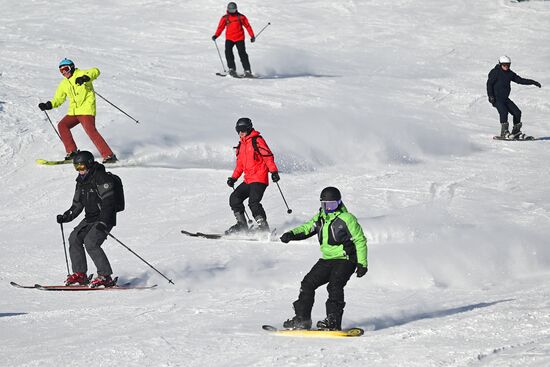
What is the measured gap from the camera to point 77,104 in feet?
50.2

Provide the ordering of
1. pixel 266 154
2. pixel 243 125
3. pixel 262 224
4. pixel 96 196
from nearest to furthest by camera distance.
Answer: pixel 96 196, pixel 243 125, pixel 266 154, pixel 262 224

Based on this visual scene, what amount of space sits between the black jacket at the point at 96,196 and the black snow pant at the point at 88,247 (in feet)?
0.38

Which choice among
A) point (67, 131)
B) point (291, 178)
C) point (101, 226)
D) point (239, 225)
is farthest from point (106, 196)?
point (291, 178)

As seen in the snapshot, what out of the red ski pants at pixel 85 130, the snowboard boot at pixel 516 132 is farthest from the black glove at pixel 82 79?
the snowboard boot at pixel 516 132

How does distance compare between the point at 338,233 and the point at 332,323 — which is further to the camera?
the point at 338,233

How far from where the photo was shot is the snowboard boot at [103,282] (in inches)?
402

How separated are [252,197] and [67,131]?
4.49 meters

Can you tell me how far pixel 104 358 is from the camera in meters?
7.52

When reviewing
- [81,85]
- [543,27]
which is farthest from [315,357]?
[543,27]

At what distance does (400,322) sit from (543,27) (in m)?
23.3

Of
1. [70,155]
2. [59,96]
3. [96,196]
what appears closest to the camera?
[96,196]

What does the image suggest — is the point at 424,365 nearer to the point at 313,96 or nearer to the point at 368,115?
the point at 368,115

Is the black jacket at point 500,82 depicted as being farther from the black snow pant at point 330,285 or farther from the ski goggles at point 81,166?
the black snow pant at point 330,285

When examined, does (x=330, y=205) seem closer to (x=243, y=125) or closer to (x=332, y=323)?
(x=332, y=323)
